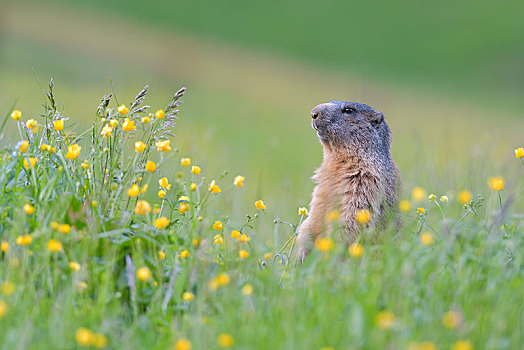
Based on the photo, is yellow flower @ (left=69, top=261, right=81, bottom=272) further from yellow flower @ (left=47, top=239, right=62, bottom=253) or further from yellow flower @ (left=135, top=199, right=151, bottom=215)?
yellow flower @ (left=135, top=199, right=151, bottom=215)

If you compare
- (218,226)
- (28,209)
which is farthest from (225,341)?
(218,226)

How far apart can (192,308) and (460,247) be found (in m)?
1.41

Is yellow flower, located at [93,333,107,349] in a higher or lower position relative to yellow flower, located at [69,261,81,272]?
lower

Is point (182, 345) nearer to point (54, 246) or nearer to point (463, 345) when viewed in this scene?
point (54, 246)

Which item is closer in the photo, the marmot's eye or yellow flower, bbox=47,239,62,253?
yellow flower, bbox=47,239,62,253

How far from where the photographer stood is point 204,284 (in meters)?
3.52

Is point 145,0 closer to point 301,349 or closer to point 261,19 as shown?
point 261,19

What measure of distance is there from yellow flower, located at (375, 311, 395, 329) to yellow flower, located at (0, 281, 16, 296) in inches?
61.5

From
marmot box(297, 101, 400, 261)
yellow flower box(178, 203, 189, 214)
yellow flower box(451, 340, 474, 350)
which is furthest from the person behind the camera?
marmot box(297, 101, 400, 261)

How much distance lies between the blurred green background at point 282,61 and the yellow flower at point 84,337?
10.8 meters

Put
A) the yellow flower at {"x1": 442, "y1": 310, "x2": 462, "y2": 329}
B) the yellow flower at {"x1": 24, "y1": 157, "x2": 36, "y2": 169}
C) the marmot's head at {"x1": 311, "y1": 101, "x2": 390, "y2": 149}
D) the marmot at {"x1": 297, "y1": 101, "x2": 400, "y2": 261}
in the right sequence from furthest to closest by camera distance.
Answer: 1. the marmot's head at {"x1": 311, "y1": 101, "x2": 390, "y2": 149}
2. the marmot at {"x1": 297, "y1": 101, "x2": 400, "y2": 261}
3. the yellow flower at {"x1": 24, "y1": 157, "x2": 36, "y2": 169}
4. the yellow flower at {"x1": 442, "y1": 310, "x2": 462, "y2": 329}

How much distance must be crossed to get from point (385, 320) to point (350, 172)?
2.68 meters

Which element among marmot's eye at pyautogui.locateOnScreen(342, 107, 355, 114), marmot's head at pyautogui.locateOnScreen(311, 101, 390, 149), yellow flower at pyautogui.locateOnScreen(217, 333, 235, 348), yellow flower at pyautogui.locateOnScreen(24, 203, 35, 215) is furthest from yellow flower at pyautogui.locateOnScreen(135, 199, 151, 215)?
marmot's eye at pyautogui.locateOnScreen(342, 107, 355, 114)

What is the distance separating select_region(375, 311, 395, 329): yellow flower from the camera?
292cm
